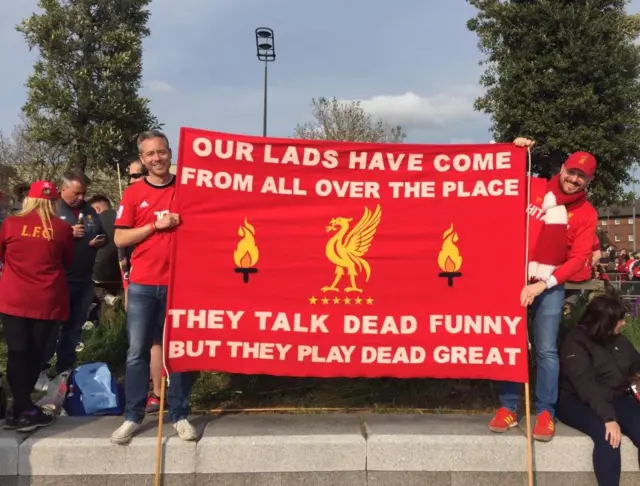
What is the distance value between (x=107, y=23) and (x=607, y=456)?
19566 mm

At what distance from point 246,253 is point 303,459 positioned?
1.29 m

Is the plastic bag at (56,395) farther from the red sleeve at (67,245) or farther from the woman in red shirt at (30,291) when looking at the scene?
the red sleeve at (67,245)

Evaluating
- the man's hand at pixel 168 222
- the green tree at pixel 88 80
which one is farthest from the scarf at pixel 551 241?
the green tree at pixel 88 80

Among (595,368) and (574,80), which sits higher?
(574,80)

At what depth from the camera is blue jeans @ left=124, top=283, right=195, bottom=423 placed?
3.50 m

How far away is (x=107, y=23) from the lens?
18750 millimetres

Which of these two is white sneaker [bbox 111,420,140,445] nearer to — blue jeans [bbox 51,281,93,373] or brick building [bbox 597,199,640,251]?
blue jeans [bbox 51,281,93,373]

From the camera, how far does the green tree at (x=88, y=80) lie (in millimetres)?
18016

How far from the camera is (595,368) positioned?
363cm

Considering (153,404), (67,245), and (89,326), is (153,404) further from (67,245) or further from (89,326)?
(89,326)

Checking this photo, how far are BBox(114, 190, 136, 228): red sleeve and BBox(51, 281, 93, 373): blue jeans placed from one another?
1.64 metres

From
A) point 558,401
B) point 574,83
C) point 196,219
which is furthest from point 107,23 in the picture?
point 558,401

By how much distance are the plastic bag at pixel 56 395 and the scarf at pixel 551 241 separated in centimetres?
328

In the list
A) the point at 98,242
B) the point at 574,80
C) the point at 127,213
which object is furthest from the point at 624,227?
the point at 127,213
